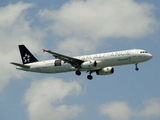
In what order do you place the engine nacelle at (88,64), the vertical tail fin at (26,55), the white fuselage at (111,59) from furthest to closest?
the vertical tail fin at (26,55)
the engine nacelle at (88,64)
the white fuselage at (111,59)

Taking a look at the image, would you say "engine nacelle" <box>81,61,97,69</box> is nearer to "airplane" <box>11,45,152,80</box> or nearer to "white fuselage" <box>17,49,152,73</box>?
"airplane" <box>11,45,152,80</box>

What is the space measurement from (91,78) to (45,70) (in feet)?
37.0

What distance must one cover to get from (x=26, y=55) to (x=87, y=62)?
22100 mm

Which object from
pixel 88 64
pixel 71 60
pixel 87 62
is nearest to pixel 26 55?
pixel 71 60

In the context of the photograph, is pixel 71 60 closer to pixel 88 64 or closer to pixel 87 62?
pixel 87 62

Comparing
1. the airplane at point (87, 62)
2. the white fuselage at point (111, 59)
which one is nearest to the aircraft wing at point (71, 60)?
the airplane at point (87, 62)

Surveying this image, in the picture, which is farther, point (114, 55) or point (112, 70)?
point (112, 70)

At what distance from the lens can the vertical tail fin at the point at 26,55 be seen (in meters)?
141

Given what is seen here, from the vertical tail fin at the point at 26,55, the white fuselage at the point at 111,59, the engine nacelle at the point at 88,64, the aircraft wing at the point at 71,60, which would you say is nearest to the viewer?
the white fuselage at the point at 111,59

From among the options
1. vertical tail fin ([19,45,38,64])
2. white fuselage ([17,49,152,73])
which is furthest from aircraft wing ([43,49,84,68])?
vertical tail fin ([19,45,38,64])

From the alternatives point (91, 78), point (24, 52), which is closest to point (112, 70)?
point (91, 78)

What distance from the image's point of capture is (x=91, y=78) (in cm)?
13450

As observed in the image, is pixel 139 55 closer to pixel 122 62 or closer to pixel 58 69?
pixel 122 62

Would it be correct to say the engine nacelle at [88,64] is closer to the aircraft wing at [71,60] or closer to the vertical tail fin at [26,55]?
the aircraft wing at [71,60]
